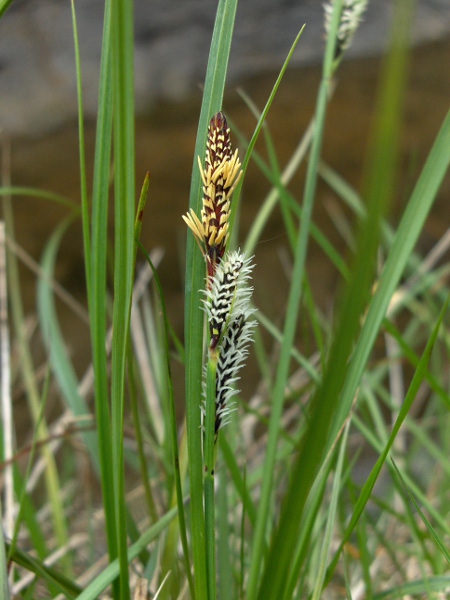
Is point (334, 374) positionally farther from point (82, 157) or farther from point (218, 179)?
point (82, 157)

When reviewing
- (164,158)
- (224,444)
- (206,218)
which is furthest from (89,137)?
(206,218)

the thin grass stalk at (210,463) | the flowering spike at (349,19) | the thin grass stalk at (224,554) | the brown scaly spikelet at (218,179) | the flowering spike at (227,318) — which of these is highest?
the flowering spike at (349,19)

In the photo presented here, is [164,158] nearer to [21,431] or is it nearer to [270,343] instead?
[270,343]

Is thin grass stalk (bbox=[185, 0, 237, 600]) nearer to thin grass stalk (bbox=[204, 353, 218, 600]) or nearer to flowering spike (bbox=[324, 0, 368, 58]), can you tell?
thin grass stalk (bbox=[204, 353, 218, 600])

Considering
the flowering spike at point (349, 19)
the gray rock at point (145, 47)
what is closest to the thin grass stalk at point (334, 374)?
the flowering spike at point (349, 19)

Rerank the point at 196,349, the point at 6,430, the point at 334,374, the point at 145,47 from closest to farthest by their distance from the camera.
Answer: the point at 334,374 < the point at 196,349 < the point at 6,430 < the point at 145,47

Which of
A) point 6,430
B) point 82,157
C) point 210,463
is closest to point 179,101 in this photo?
point 6,430

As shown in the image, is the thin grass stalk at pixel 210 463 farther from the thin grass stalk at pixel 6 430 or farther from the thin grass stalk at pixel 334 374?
the thin grass stalk at pixel 6 430
